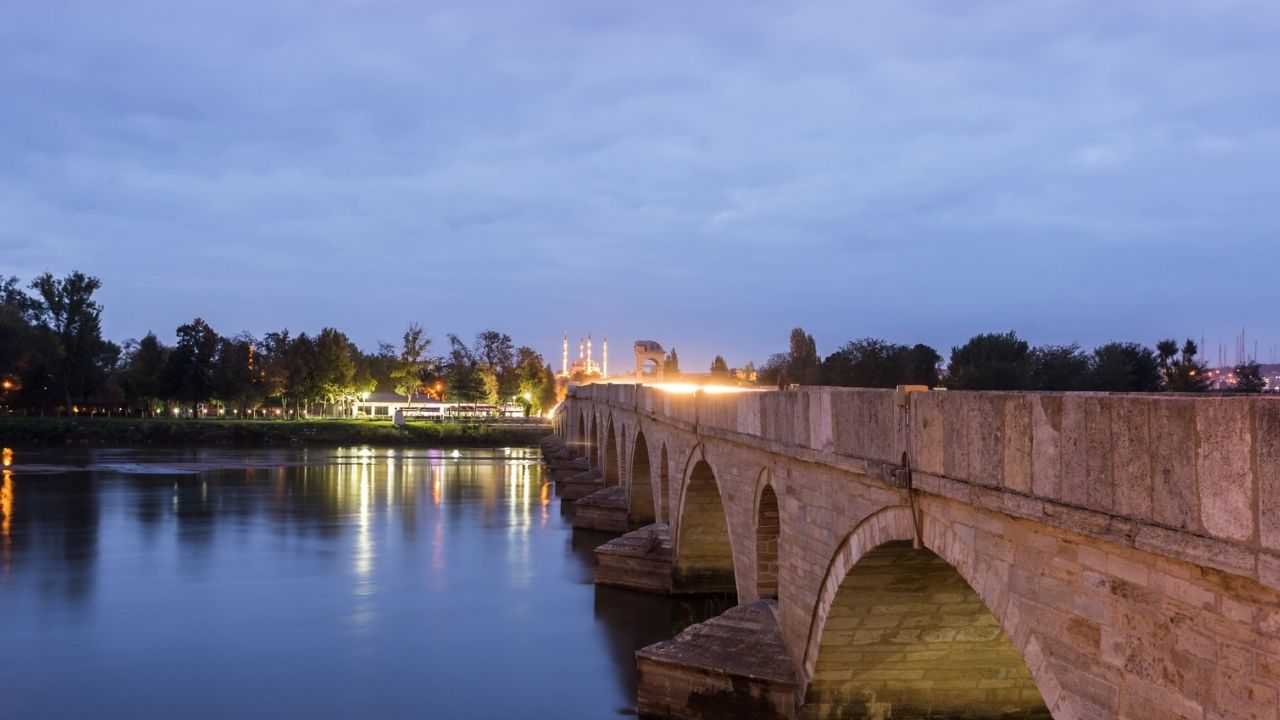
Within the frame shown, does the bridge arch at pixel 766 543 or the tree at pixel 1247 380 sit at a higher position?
the tree at pixel 1247 380

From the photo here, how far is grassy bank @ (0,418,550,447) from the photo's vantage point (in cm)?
6556

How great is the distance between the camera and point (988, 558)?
6141 millimetres

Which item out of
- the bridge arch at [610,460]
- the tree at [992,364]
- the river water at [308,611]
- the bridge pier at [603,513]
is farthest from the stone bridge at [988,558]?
the tree at [992,364]

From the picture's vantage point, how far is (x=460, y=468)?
5084 centimetres

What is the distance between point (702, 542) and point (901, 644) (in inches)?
337

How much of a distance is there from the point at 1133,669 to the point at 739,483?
28.1ft

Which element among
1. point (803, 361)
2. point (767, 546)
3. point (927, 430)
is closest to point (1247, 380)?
point (767, 546)

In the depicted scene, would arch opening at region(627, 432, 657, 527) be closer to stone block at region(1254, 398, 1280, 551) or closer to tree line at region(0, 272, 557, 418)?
stone block at region(1254, 398, 1280, 551)

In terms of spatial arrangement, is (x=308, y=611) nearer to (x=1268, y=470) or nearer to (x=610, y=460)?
(x=610, y=460)

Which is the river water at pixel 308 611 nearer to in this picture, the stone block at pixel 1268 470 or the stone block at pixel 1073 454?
the stone block at pixel 1073 454

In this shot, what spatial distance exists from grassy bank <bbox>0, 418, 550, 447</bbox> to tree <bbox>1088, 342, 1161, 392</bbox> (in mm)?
38959

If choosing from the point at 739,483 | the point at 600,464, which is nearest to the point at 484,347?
the point at 600,464

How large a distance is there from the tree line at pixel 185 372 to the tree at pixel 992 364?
Answer: 46689 mm

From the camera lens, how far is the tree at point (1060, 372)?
42.5 meters
